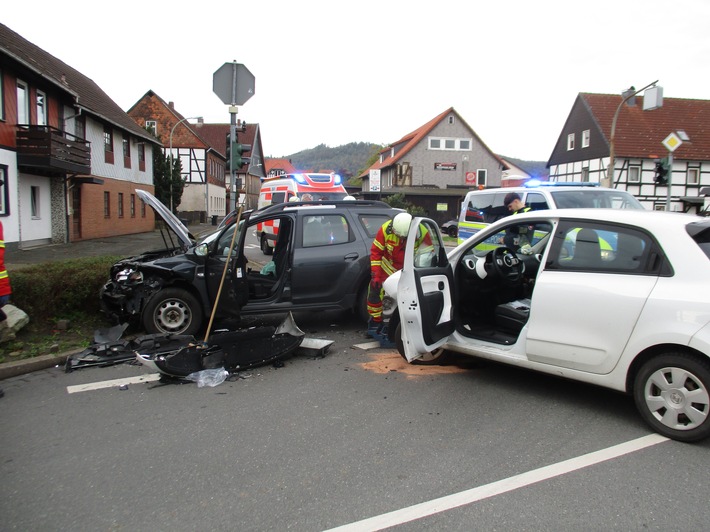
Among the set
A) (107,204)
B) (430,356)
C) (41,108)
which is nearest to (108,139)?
(107,204)

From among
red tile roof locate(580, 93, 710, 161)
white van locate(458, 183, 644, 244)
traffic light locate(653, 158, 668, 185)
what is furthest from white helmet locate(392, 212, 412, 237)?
red tile roof locate(580, 93, 710, 161)

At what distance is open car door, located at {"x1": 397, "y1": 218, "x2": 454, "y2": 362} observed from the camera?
4.66 meters

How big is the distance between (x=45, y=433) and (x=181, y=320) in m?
2.61

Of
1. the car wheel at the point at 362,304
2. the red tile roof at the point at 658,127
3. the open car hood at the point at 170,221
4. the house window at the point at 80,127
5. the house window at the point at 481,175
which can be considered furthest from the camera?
the house window at the point at 481,175

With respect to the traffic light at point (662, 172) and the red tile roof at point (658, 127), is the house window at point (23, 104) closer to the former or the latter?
the traffic light at point (662, 172)

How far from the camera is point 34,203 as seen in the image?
68.9ft

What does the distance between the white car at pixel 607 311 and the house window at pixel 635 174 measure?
35.5 m

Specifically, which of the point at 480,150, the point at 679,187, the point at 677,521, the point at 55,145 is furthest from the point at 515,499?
the point at 480,150

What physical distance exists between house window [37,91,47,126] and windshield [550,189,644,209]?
19.6m

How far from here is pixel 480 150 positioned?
54812 mm

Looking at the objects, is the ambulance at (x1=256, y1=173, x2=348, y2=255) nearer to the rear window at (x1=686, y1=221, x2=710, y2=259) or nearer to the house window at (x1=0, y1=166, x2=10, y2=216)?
the house window at (x1=0, y1=166, x2=10, y2=216)

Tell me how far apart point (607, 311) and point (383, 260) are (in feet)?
9.91

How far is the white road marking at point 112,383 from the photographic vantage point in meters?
5.09

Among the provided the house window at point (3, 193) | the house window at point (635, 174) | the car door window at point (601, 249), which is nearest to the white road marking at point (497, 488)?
the car door window at point (601, 249)
